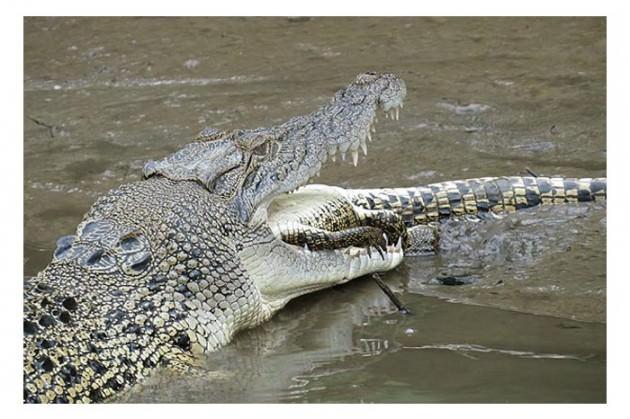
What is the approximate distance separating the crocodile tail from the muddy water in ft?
0.55

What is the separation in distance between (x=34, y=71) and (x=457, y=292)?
17.8ft

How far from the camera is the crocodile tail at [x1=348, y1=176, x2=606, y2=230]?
5246 millimetres

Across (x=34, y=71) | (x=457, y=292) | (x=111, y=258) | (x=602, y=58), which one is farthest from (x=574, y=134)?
(x=34, y=71)

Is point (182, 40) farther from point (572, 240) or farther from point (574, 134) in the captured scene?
point (572, 240)

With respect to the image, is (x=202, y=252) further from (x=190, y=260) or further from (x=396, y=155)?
(x=396, y=155)

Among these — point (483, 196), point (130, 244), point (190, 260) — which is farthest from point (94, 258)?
point (483, 196)

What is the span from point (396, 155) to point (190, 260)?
2706 mm

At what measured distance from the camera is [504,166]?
6199 millimetres

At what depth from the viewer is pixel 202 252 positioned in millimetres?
4027

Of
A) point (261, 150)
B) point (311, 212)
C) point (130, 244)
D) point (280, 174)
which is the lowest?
point (130, 244)

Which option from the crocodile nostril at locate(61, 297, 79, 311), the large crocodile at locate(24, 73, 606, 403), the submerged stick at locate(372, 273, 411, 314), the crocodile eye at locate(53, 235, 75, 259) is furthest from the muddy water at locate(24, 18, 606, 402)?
the crocodile eye at locate(53, 235, 75, 259)

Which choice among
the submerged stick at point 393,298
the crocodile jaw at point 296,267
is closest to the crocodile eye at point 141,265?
the crocodile jaw at point 296,267

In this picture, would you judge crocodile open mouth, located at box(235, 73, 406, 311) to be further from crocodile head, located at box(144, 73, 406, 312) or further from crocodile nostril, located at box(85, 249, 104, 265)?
crocodile nostril, located at box(85, 249, 104, 265)

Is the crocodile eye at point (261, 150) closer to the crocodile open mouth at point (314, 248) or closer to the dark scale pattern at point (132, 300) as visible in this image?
the crocodile open mouth at point (314, 248)
